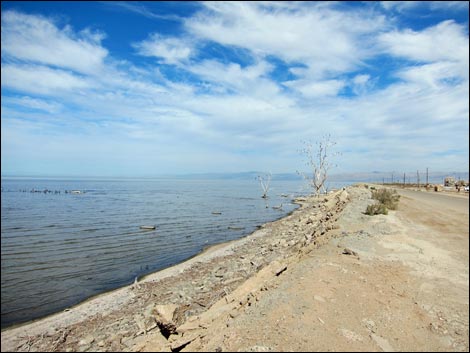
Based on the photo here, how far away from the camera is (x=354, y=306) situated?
6430 mm

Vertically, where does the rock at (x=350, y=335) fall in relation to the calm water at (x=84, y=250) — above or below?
→ above

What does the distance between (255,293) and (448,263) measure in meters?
5.36

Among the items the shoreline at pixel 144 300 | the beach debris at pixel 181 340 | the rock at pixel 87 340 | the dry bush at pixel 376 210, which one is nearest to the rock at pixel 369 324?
the beach debris at pixel 181 340

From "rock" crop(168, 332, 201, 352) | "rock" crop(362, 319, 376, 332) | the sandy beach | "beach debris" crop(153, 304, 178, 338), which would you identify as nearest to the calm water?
the sandy beach

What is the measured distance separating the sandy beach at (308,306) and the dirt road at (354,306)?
0.07 ft

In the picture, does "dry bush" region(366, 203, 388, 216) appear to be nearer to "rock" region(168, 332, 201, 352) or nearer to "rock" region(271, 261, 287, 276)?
"rock" region(271, 261, 287, 276)

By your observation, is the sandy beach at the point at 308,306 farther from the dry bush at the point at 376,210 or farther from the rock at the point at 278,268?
the dry bush at the point at 376,210

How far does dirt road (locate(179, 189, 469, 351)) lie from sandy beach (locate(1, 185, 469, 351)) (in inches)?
0.9

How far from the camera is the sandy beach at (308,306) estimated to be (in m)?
5.52

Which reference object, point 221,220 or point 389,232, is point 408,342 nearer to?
point 389,232

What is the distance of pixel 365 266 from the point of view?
9.08 metres

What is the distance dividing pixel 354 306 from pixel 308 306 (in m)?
0.95

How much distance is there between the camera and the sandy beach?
552 cm

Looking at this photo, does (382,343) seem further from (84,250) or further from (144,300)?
(84,250)
